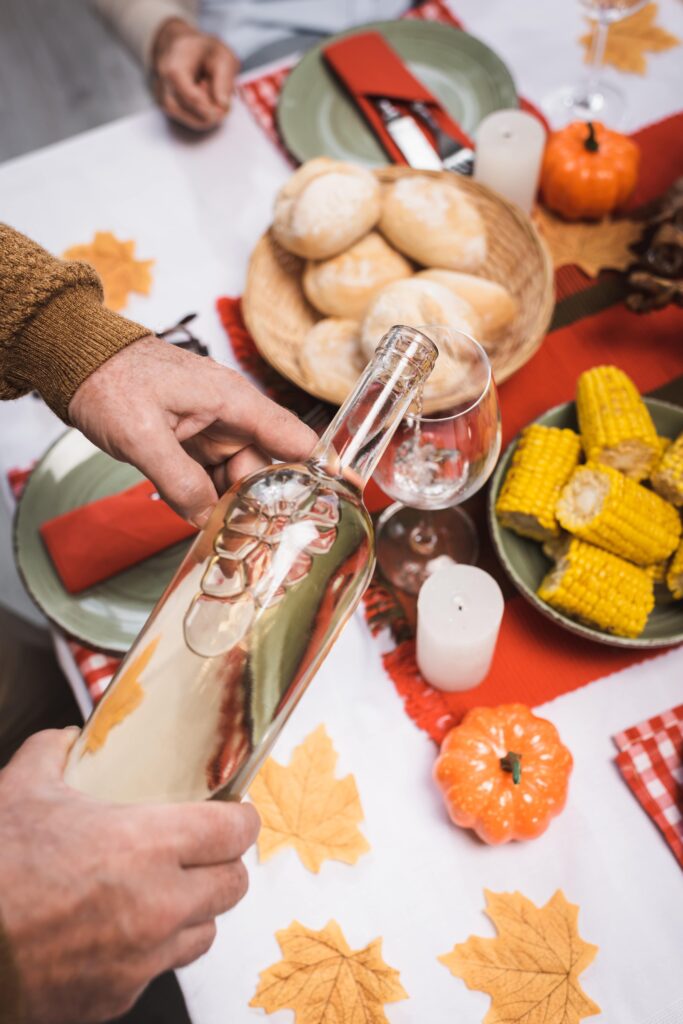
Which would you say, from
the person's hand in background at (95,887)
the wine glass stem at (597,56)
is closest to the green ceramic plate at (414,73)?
the wine glass stem at (597,56)

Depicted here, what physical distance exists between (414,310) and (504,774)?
0.51 m

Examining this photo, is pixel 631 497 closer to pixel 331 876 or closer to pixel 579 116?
pixel 331 876

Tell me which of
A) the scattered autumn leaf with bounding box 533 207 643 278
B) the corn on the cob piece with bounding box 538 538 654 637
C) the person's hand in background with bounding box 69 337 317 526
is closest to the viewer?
the person's hand in background with bounding box 69 337 317 526

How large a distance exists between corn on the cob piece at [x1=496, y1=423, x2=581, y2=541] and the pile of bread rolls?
16 cm

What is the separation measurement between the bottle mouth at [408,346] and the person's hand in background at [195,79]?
0.84m

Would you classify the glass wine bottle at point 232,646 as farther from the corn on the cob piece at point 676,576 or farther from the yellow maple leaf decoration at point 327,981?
the corn on the cob piece at point 676,576

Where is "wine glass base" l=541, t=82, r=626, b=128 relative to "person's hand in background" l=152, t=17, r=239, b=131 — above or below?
below

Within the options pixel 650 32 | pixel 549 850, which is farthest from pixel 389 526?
pixel 650 32

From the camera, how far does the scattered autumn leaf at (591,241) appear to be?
119 cm

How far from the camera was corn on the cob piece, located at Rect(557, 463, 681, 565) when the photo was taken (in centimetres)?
86

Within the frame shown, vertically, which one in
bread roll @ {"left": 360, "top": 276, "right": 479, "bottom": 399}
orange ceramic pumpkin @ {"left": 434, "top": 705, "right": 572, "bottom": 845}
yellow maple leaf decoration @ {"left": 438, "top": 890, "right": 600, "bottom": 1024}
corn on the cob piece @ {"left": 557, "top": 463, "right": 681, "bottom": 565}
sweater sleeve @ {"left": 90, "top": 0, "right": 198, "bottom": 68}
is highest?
sweater sleeve @ {"left": 90, "top": 0, "right": 198, "bottom": 68}

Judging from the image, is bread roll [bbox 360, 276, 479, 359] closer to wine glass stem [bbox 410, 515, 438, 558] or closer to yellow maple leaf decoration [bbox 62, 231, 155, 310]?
wine glass stem [bbox 410, 515, 438, 558]

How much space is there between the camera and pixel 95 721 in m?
0.59

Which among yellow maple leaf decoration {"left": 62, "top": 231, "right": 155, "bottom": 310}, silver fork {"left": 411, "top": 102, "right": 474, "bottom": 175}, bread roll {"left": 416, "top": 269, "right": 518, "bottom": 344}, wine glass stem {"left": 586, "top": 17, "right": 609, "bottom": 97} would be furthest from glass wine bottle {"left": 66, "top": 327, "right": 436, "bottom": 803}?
wine glass stem {"left": 586, "top": 17, "right": 609, "bottom": 97}
